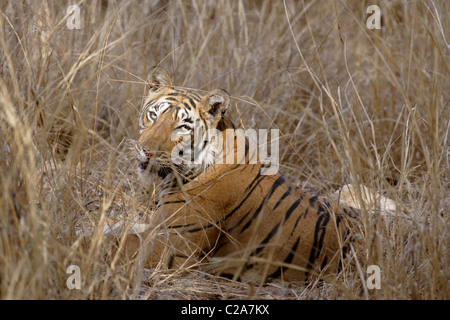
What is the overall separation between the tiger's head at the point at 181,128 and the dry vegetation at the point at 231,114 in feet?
0.59

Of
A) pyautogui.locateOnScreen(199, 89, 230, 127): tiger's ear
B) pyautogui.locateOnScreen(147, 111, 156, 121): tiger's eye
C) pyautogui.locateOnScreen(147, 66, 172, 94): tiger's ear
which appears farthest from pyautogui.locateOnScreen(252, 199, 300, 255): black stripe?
pyautogui.locateOnScreen(147, 66, 172, 94): tiger's ear

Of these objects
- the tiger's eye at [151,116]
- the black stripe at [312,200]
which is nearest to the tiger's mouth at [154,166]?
the tiger's eye at [151,116]

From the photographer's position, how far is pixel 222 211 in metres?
3.18

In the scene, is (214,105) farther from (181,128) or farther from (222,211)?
(222,211)

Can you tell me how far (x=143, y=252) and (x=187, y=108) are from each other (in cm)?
104

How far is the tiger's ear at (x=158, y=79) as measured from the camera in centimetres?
351

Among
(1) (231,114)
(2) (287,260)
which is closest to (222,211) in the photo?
(2) (287,260)

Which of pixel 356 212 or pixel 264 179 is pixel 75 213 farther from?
pixel 356 212

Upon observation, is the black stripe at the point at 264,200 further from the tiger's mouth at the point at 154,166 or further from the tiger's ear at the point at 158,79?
the tiger's ear at the point at 158,79

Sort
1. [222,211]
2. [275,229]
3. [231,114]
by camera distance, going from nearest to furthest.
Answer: [275,229] → [222,211] → [231,114]

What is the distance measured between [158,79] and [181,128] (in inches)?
16.6

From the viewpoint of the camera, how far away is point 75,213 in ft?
9.33
